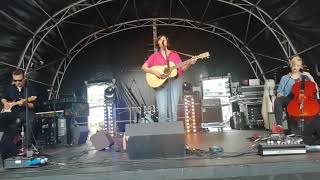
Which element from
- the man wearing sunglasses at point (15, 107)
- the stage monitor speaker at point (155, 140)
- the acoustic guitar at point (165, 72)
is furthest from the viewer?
the man wearing sunglasses at point (15, 107)

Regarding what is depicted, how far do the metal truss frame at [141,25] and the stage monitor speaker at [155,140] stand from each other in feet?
17.2

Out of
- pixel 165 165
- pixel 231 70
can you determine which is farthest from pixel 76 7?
pixel 165 165

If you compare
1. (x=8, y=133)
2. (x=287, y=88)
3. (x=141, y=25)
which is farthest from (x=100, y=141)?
(x=141, y=25)

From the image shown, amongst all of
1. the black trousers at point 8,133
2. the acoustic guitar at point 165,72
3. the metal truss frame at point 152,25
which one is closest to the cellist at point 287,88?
the acoustic guitar at point 165,72

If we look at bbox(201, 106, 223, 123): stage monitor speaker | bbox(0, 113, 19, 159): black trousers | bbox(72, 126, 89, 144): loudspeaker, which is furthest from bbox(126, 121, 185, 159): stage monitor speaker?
bbox(201, 106, 223, 123): stage monitor speaker

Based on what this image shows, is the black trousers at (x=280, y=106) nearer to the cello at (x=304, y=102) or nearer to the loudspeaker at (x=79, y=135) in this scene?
the cello at (x=304, y=102)

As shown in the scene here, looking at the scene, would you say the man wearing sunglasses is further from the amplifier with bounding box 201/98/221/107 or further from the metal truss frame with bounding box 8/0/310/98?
the amplifier with bounding box 201/98/221/107

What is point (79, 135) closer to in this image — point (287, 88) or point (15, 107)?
point (15, 107)

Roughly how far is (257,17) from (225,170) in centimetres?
802

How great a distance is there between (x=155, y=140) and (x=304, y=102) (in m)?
2.38

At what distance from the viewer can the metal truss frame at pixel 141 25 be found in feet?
31.8

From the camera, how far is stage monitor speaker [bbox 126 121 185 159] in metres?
3.76

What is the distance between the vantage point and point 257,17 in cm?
1019

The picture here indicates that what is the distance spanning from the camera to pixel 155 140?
12.5 feet
